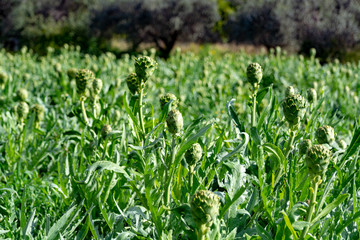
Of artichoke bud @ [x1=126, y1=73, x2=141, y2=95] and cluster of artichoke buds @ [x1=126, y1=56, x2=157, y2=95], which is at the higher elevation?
cluster of artichoke buds @ [x1=126, y1=56, x2=157, y2=95]

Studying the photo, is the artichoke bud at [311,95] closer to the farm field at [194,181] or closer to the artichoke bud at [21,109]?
the farm field at [194,181]

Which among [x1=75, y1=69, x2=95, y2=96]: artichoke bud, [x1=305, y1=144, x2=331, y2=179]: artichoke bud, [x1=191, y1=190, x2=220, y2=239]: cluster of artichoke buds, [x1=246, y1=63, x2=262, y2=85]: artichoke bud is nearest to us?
[x1=191, y1=190, x2=220, y2=239]: cluster of artichoke buds

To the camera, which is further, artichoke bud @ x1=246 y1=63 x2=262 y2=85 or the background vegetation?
the background vegetation

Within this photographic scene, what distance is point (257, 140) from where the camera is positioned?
1.30 m

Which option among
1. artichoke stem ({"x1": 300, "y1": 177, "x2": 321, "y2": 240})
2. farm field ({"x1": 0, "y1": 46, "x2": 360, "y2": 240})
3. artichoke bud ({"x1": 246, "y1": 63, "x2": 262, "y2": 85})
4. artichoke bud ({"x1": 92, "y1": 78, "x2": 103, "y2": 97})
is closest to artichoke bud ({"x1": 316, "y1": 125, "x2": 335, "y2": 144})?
farm field ({"x1": 0, "y1": 46, "x2": 360, "y2": 240})

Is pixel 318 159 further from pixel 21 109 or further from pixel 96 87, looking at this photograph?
pixel 21 109

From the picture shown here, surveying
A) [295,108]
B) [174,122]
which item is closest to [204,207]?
[174,122]

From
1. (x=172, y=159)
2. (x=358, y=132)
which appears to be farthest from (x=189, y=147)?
(x=358, y=132)

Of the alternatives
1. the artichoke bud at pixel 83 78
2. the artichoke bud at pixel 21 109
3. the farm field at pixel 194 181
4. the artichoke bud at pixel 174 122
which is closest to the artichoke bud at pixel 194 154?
the farm field at pixel 194 181

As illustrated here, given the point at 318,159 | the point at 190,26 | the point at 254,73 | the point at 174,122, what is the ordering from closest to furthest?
1. the point at 318,159
2. the point at 174,122
3. the point at 254,73
4. the point at 190,26

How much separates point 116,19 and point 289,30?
597 centimetres

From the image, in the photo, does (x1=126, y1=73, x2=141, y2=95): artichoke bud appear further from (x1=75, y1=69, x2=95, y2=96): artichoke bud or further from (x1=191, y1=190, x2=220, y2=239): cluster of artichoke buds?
(x1=191, y1=190, x2=220, y2=239): cluster of artichoke buds

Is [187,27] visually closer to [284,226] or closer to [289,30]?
[289,30]

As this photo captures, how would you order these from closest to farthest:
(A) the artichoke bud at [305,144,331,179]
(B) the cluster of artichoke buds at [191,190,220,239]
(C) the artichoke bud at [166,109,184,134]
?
1. (B) the cluster of artichoke buds at [191,190,220,239]
2. (A) the artichoke bud at [305,144,331,179]
3. (C) the artichoke bud at [166,109,184,134]
